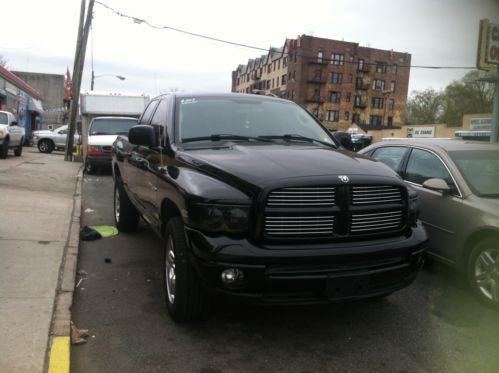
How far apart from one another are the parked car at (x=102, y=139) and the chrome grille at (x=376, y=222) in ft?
35.8

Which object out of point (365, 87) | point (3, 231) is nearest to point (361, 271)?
point (3, 231)

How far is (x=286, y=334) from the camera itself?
3703 mm

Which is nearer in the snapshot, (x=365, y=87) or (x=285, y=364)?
(x=285, y=364)

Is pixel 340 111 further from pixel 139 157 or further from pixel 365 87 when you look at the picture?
pixel 139 157

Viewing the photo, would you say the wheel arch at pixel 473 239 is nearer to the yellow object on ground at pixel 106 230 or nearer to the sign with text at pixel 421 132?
the yellow object on ground at pixel 106 230

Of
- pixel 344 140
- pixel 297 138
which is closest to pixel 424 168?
pixel 344 140

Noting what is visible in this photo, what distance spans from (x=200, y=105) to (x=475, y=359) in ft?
10.5

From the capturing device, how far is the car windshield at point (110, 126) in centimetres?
1557

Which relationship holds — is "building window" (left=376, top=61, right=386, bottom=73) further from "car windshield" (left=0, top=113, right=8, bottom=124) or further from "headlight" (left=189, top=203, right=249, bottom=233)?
"headlight" (left=189, top=203, right=249, bottom=233)

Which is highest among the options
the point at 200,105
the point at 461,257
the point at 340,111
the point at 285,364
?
the point at 340,111

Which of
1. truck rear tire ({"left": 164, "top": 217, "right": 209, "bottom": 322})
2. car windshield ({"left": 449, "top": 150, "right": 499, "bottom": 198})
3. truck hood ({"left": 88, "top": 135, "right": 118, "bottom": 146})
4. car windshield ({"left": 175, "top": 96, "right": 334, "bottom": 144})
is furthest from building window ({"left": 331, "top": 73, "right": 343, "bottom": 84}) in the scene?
truck rear tire ({"left": 164, "top": 217, "right": 209, "bottom": 322})

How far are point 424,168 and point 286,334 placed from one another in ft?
9.55

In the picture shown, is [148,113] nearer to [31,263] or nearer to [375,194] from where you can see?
[31,263]

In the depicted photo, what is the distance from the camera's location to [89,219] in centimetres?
781
